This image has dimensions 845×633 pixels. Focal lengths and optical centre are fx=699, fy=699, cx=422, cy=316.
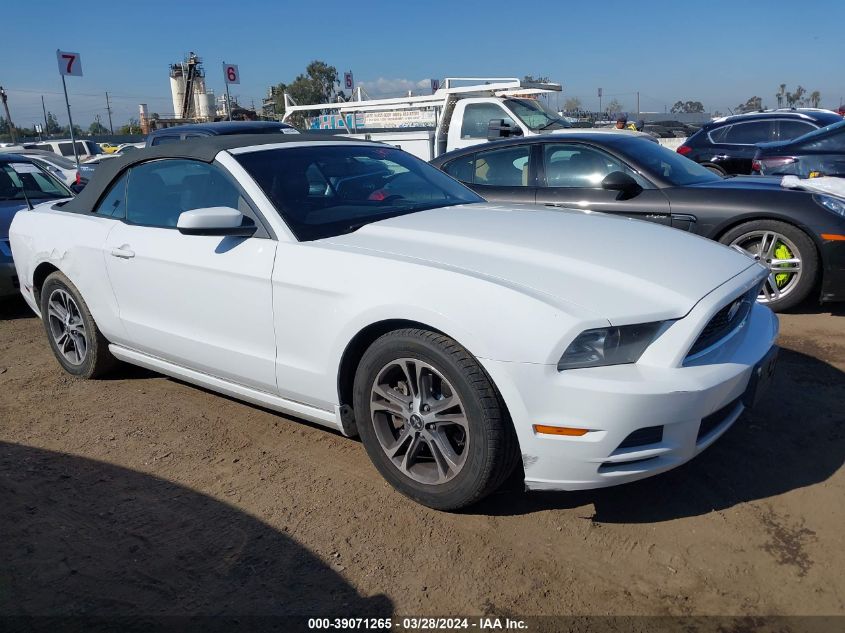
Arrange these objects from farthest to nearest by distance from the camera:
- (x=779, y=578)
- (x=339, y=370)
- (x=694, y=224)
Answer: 1. (x=694, y=224)
2. (x=339, y=370)
3. (x=779, y=578)

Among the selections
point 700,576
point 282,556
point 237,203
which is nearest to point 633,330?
point 700,576

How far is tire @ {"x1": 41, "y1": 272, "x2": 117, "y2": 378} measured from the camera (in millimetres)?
4445

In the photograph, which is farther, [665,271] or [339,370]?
[339,370]

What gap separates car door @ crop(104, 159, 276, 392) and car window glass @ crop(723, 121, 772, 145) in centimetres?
1058

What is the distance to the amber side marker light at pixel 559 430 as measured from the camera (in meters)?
2.50

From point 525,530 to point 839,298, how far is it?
370 cm

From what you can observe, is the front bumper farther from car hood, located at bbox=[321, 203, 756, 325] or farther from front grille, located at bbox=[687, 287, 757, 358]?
car hood, located at bbox=[321, 203, 756, 325]

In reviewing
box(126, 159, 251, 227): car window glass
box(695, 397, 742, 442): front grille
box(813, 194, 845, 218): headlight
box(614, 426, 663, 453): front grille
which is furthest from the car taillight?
box(126, 159, 251, 227): car window glass

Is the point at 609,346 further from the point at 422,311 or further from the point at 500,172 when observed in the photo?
the point at 500,172

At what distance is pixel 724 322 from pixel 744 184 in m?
3.41

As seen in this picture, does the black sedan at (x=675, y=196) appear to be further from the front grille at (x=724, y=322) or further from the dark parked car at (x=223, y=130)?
the dark parked car at (x=223, y=130)

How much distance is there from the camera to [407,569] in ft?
8.46

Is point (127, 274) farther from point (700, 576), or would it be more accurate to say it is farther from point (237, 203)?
point (700, 576)

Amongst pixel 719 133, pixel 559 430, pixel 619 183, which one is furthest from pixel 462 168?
pixel 719 133
